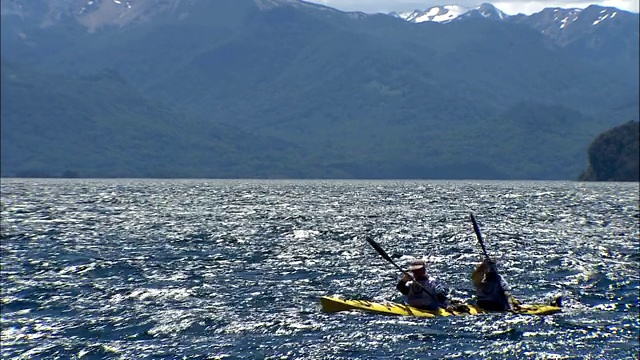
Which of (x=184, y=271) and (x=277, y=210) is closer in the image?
(x=184, y=271)

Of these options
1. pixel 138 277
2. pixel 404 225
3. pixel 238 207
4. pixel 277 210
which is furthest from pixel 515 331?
pixel 238 207

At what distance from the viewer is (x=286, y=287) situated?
4925cm

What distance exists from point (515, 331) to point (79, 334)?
58.9ft

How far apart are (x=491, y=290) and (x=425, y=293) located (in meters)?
3.46

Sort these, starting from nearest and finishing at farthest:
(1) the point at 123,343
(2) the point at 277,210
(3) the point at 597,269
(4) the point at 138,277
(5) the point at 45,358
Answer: (5) the point at 45,358, (1) the point at 123,343, (4) the point at 138,277, (3) the point at 597,269, (2) the point at 277,210

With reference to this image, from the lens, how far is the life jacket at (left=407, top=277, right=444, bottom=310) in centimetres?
4144

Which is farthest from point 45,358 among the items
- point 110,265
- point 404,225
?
point 404,225

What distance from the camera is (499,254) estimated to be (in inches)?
2574

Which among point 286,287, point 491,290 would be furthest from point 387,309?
point 286,287

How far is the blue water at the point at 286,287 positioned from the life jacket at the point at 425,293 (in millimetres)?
1222

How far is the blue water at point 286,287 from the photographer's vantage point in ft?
116

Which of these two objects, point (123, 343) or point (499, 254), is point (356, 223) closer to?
point (499, 254)

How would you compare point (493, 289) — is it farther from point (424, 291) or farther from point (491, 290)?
point (424, 291)

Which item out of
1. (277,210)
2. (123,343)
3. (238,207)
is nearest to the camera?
(123,343)
